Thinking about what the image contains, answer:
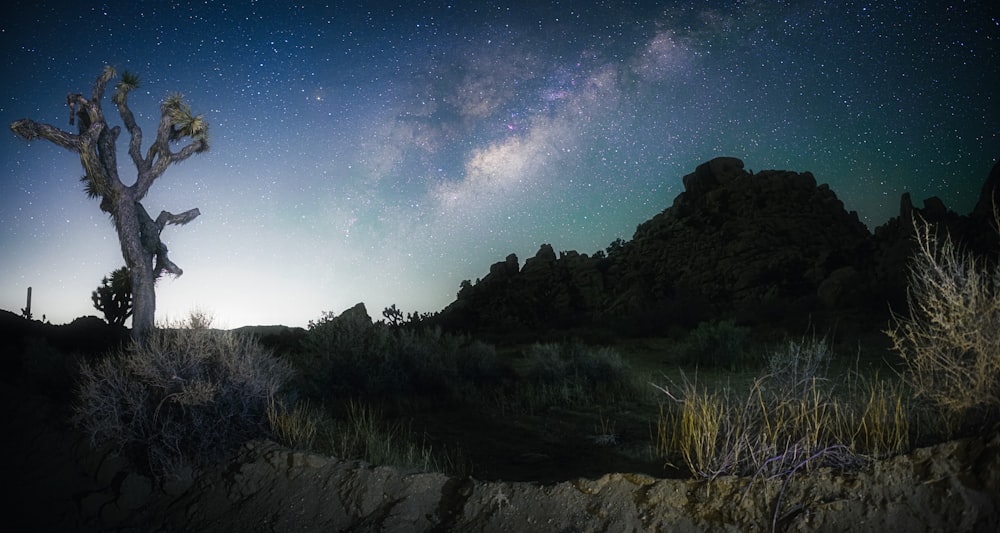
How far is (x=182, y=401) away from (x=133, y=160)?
9700 millimetres

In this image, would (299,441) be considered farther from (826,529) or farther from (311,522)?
(826,529)

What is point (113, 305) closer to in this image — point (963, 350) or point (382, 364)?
point (382, 364)

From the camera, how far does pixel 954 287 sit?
4125 mm

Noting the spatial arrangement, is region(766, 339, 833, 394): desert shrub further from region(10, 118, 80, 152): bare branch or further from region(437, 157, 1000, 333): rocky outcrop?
region(437, 157, 1000, 333): rocky outcrop

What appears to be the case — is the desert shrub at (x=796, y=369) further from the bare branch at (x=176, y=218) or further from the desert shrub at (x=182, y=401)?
the bare branch at (x=176, y=218)

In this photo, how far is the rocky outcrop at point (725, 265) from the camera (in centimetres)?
2691

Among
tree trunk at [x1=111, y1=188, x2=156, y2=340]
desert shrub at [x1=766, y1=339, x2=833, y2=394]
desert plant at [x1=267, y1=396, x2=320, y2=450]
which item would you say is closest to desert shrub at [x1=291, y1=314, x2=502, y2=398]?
desert plant at [x1=267, y1=396, x2=320, y2=450]

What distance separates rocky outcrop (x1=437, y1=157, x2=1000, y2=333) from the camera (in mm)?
26906

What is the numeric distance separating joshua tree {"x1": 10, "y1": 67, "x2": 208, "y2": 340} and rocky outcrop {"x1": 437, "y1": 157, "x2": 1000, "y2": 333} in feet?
72.2

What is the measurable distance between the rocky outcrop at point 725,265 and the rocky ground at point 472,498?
2137 centimetres

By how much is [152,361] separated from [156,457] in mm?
1904

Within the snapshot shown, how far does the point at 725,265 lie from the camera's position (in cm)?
3769

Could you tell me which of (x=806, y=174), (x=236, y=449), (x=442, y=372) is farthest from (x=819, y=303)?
(x=236, y=449)

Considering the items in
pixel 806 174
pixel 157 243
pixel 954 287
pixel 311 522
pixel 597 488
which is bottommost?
pixel 311 522
